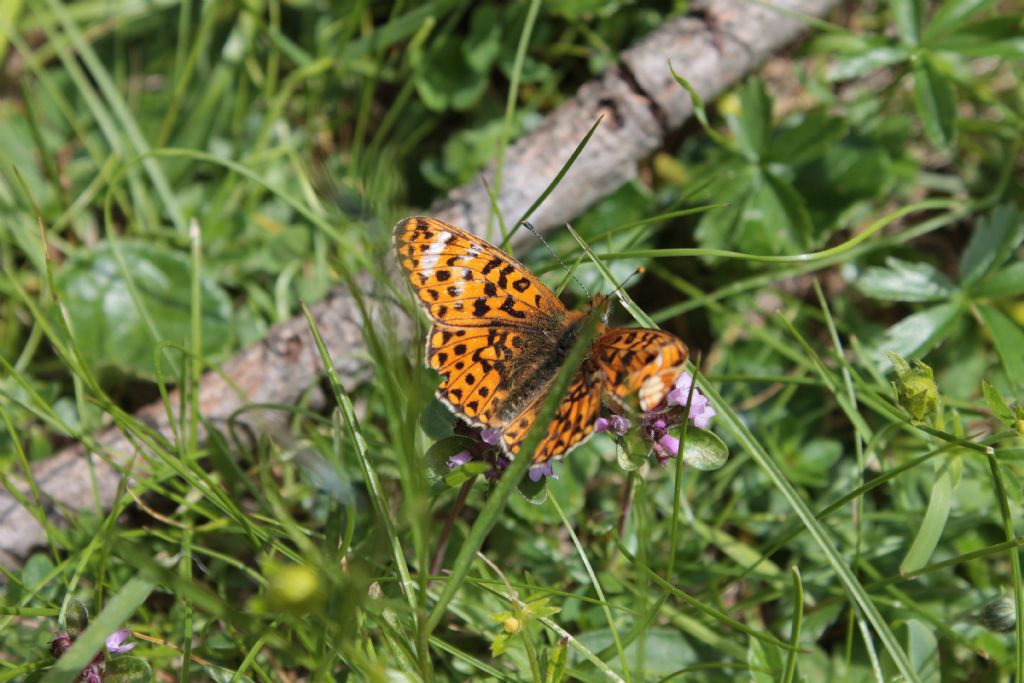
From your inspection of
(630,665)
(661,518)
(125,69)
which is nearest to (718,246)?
(661,518)

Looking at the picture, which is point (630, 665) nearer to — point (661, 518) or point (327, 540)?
point (661, 518)

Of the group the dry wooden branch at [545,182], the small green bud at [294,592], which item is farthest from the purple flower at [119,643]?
the small green bud at [294,592]

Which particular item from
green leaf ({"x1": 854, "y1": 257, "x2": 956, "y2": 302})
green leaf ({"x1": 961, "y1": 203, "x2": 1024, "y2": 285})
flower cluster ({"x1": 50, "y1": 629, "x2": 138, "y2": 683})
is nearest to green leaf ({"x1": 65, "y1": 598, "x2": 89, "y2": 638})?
flower cluster ({"x1": 50, "y1": 629, "x2": 138, "y2": 683})

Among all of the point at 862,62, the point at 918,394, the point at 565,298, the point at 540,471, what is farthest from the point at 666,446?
the point at 862,62

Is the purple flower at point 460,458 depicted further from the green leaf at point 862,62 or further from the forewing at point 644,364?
the green leaf at point 862,62

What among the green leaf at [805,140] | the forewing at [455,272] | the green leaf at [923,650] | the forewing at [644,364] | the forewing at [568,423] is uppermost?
the forewing at [455,272]

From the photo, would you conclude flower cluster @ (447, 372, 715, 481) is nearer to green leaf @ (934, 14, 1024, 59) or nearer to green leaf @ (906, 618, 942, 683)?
green leaf @ (906, 618, 942, 683)
